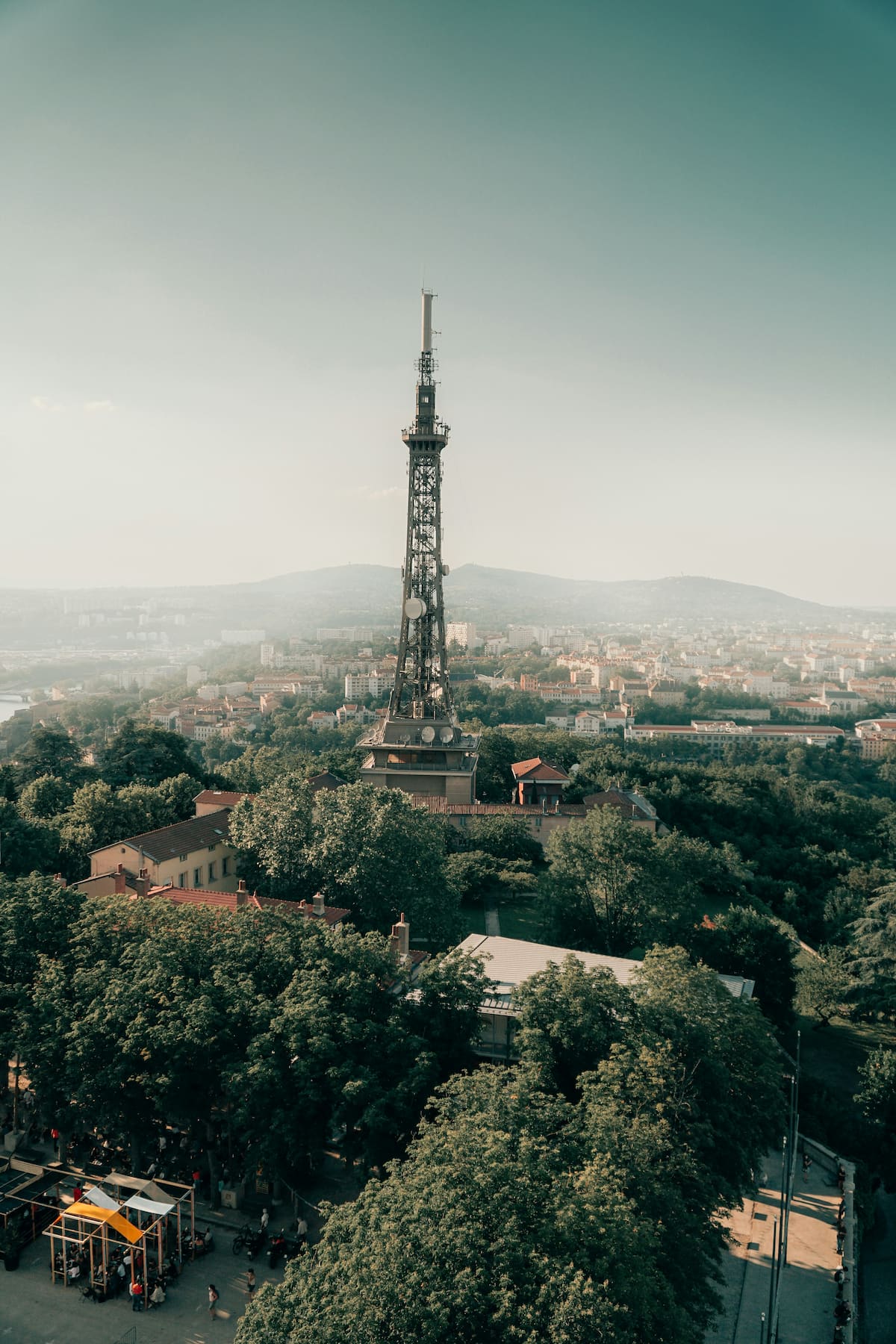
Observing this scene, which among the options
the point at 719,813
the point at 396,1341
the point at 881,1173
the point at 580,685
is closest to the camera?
the point at 396,1341

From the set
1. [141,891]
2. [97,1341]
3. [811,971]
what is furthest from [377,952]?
[811,971]

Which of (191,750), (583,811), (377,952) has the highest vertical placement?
(377,952)

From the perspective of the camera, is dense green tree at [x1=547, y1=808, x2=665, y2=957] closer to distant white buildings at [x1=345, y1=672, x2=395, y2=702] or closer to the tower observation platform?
the tower observation platform

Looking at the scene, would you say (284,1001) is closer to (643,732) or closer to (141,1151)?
(141,1151)

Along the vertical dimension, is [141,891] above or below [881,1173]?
above

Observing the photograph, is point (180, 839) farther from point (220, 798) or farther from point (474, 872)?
point (474, 872)

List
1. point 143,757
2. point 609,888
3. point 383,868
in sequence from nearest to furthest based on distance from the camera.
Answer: point 383,868
point 609,888
point 143,757

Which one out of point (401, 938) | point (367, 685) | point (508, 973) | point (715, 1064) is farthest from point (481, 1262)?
point (367, 685)
